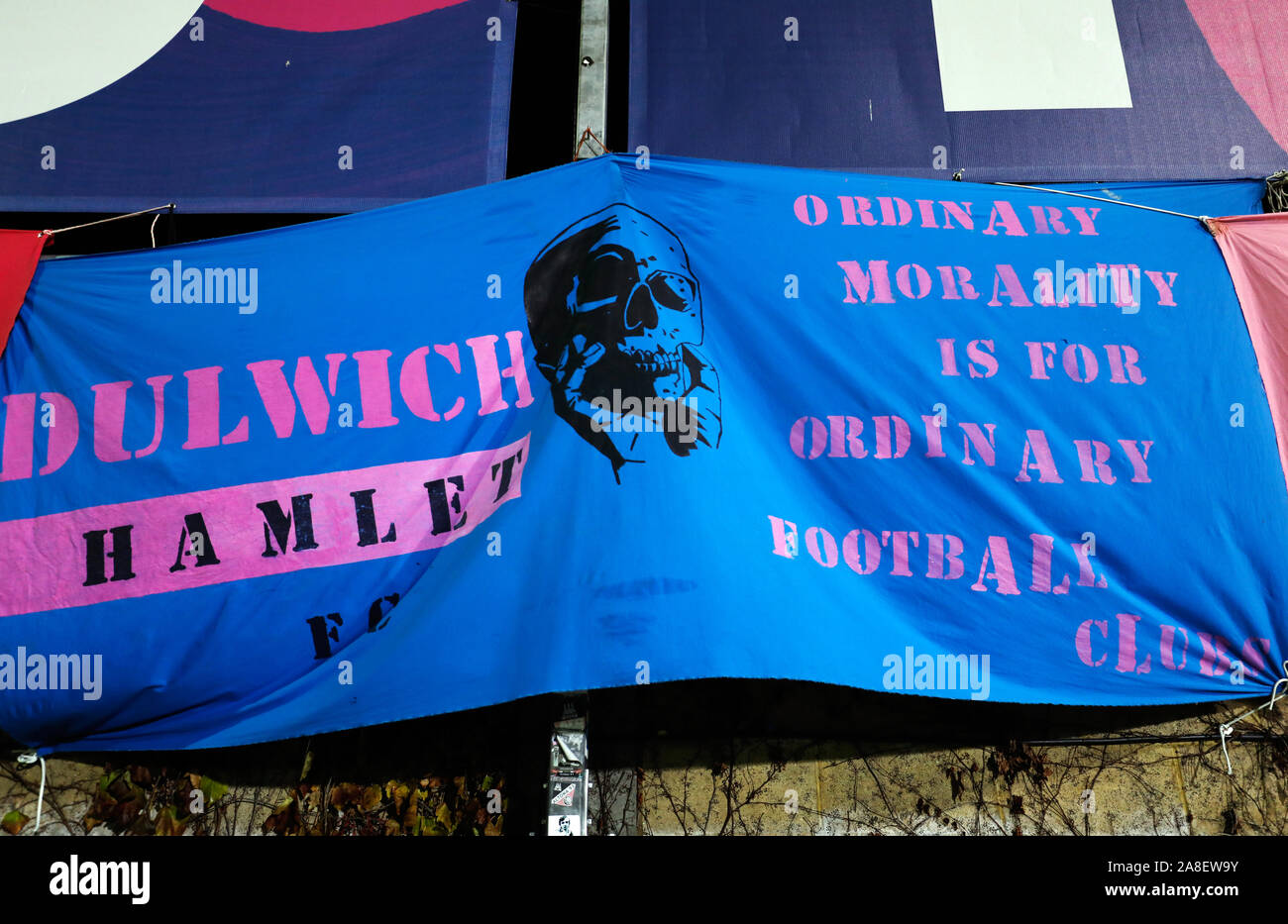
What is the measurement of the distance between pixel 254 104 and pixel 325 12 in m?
0.70

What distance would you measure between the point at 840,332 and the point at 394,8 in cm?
312

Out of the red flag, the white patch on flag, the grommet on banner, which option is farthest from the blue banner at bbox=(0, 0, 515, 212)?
the white patch on flag

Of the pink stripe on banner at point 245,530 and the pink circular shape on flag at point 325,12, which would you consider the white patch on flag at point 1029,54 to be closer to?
the pink circular shape on flag at point 325,12

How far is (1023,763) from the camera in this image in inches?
166

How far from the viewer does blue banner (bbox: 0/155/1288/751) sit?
3.39 m

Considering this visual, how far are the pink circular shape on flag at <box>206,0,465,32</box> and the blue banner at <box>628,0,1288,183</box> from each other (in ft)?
3.95

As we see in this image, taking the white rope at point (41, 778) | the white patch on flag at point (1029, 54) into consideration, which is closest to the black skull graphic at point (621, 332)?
the white patch on flag at point (1029, 54)

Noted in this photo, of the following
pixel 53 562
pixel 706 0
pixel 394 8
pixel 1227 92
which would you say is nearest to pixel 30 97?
Result: pixel 394 8

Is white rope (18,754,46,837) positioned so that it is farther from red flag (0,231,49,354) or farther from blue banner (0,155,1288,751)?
red flag (0,231,49,354)
